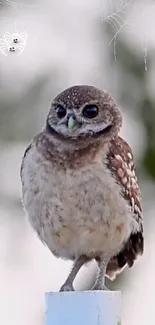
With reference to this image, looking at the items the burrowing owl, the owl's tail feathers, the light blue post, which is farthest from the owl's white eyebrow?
the light blue post

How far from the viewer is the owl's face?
2662mm

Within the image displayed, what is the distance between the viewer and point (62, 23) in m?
4.62

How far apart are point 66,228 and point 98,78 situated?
1.94 meters

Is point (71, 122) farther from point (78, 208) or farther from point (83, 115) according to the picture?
point (78, 208)

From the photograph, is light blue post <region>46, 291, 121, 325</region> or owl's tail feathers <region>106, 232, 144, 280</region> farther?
owl's tail feathers <region>106, 232, 144, 280</region>

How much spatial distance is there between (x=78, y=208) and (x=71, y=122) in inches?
9.0

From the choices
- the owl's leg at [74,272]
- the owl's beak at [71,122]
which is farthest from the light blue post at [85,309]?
the owl's beak at [71,122]

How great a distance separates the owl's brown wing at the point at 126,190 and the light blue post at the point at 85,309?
0.51 m

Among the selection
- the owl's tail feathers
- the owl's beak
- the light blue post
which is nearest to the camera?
the light blue post

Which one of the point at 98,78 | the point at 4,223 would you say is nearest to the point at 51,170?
the point at 98,78

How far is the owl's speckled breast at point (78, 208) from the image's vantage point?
2.67 m

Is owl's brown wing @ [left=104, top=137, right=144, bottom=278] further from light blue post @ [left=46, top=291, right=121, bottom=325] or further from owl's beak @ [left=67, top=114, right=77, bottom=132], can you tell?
light blue post @ [left=46, top=291, right=121, bottom=325]

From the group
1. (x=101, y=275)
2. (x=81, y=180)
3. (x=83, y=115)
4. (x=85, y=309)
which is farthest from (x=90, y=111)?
(x=85, y=309)

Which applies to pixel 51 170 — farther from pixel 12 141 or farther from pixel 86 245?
pixel 12 141
